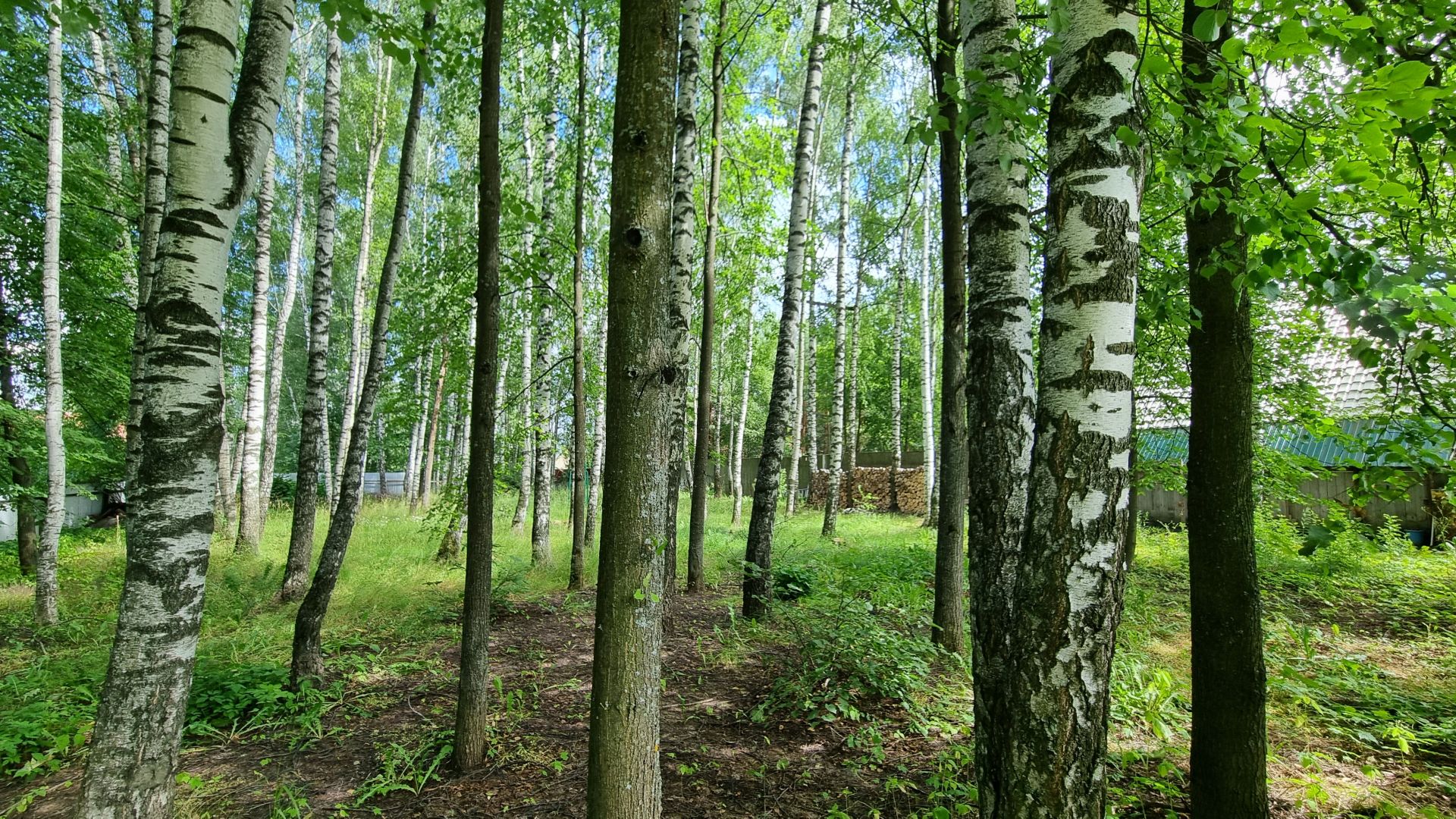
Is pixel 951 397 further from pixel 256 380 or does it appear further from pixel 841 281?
pixel 256 380

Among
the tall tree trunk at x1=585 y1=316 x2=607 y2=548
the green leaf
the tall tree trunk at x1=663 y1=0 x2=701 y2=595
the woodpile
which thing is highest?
the tall tree trunk at x1=663 y1=0 x2=701 y2=595

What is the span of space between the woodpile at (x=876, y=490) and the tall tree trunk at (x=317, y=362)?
1448 centimetres

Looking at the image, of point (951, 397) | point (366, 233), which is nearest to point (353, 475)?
point (951, 397)

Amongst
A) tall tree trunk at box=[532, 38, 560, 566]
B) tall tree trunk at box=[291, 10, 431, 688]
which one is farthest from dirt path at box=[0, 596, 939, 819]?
tall tree trunk at box=[532, 38, 560, 566]

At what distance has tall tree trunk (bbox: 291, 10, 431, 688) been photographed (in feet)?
14.1

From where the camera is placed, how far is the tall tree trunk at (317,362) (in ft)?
19.4

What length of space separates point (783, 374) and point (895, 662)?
3126 millimetres

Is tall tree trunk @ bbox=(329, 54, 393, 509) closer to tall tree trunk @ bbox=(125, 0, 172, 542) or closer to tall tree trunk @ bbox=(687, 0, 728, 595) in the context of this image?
tall tree trunk @ bbox=(125, 0, 172, 542)

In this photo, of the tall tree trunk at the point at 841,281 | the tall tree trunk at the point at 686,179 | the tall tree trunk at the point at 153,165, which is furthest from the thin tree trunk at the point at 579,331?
the tall tree trunk at the point at 841,281

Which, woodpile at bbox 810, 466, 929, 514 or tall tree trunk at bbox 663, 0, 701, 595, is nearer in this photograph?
tall tree trunk at bbox 663, 0, 701, 595

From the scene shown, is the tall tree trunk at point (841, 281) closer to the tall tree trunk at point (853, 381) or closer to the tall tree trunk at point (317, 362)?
the tall tree trunk at point (853, 381)

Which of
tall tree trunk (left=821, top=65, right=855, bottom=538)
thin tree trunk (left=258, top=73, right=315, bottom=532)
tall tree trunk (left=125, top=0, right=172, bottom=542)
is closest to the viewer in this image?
tall tree trunk (left=125, top=0, right=172, bottom=542)

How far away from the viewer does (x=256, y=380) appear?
30.4ft

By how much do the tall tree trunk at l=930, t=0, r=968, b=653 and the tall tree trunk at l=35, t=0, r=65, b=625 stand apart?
8.61 meters
